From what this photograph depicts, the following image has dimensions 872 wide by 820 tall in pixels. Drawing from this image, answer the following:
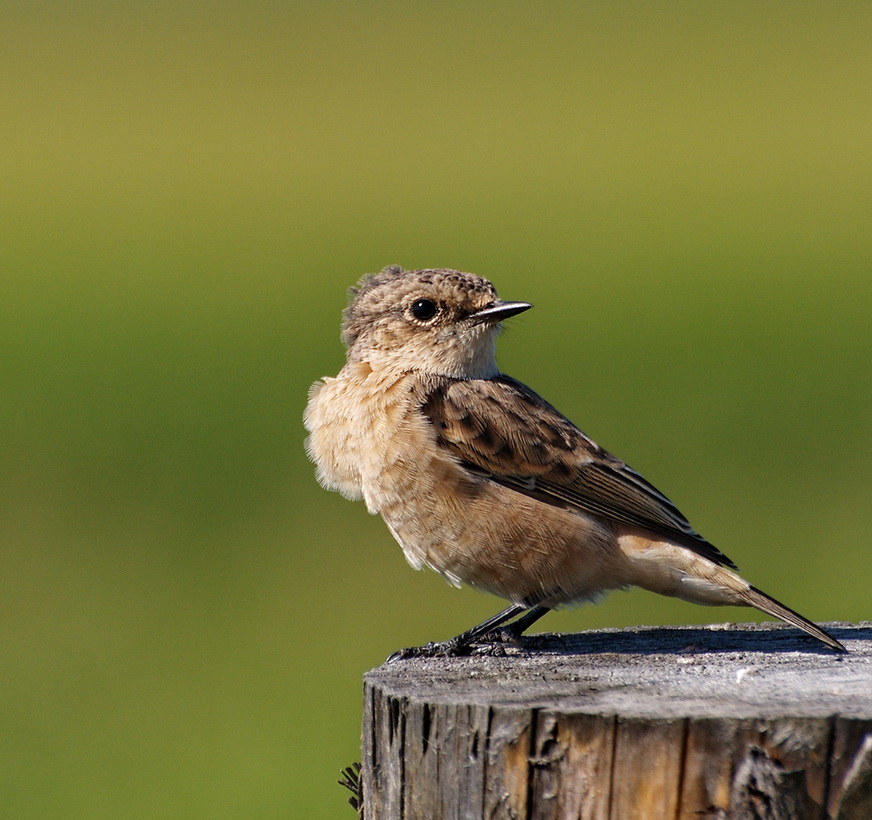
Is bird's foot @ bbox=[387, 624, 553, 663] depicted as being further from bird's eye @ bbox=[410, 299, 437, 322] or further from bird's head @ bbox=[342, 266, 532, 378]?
bird's eye @ bbox=[410, 299, 437, 322]

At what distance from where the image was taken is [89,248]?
31.5 meters

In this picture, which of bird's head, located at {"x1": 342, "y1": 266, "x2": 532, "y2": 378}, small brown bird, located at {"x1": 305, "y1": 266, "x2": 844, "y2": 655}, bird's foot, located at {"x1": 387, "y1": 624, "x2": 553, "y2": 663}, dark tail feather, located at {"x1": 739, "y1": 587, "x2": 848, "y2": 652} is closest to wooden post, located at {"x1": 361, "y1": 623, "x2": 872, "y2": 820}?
dark tail feather, located at {"x1": 739, "y1": 587, "x2": 848, "y2": 652}

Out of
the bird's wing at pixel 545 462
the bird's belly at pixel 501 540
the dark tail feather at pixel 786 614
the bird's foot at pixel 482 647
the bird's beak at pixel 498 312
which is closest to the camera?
the dark tail feather at pixel 786 614

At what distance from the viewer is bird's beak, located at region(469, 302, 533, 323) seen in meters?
7.32

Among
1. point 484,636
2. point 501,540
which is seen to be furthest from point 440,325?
point 484,636

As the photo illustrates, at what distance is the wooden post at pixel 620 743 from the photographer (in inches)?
167

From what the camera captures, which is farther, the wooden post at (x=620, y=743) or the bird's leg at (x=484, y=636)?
the bird's leg at (x=484, y=636)

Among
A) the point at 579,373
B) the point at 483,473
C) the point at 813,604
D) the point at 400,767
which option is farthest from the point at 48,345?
the point at 400,767

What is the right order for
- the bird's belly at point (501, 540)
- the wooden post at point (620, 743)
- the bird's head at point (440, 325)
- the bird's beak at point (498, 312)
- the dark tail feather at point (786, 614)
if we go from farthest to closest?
1. the bird's head at point (440, 325)
2. the bird's beak at point (498, 312)
3. the bird's belly at point (501, 540)
4. the dark tail feather at point (786, 614)
5. the wooden post at point (620, 743)

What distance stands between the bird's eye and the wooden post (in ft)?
8.52

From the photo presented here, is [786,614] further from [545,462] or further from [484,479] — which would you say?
[484,479]

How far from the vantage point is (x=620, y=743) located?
435 centimetres

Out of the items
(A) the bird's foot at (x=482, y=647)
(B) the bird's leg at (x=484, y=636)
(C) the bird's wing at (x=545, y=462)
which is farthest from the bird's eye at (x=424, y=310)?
(A) the bird's foot at (x=482, y=647)

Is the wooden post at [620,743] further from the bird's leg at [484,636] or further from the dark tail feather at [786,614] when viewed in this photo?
the bird's leg at [484,636]
